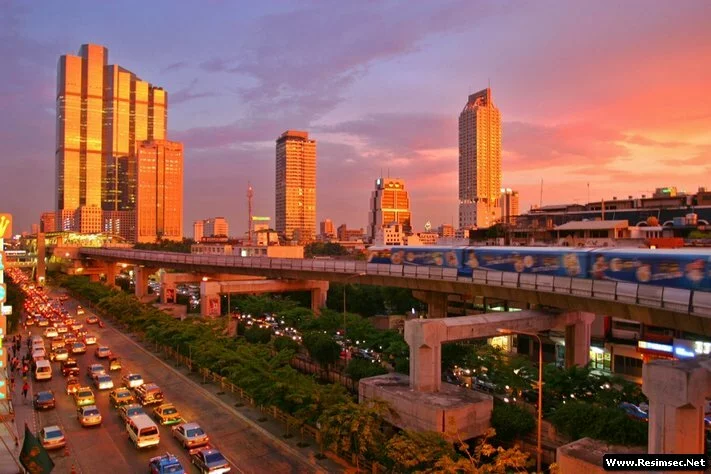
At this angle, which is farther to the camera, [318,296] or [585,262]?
[318,296]

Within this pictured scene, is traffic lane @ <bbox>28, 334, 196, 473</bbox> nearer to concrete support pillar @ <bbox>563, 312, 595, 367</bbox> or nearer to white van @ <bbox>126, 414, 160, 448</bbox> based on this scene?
white van @ <bbox>126, 414, 160, 448</bbox>

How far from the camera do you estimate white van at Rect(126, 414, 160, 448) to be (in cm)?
2695

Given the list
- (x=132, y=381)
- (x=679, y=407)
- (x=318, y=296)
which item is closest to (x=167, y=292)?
(x=318, y=296)

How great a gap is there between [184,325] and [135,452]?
21.8 m

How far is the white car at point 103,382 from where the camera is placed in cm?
3872

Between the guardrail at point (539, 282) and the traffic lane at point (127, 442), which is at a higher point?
the guardrail at point (539, 282)

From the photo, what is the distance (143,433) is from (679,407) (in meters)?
23.4

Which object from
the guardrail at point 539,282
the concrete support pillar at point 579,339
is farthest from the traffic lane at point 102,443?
the concrete support pillar at point 579,339

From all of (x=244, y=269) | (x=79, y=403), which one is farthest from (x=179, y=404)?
(x=244, y=269)

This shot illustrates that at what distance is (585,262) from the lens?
123 ft

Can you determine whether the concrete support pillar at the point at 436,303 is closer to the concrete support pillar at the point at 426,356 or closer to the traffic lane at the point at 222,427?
the concrete support pillar at the point at 426,356

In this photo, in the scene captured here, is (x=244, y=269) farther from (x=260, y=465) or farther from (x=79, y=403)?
(x=260, y=465)

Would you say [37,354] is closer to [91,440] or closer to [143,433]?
[91,440]

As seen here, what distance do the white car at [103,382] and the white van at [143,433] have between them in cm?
1198
